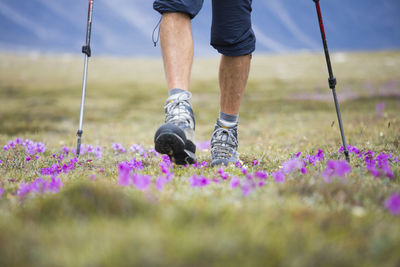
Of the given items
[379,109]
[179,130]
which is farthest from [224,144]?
[379,109]

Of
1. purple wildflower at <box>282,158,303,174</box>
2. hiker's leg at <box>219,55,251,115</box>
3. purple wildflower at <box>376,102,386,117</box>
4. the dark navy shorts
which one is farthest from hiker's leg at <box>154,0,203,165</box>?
purple wildflower at <box>376,102,386,117</box>

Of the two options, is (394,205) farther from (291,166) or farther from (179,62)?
(179,62)

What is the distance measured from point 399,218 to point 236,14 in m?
3.13

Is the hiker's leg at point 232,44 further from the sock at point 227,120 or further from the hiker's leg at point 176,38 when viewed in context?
the hiker's leg at point 176,38

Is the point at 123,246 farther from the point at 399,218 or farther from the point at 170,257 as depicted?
the point at 399,218

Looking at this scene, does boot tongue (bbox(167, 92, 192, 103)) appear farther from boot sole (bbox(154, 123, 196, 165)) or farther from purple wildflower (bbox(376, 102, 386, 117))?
purple wildflower (bbox(376, 102, 386, 117))

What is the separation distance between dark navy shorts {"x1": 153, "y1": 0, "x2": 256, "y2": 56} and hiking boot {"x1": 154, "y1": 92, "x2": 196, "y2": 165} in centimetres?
98

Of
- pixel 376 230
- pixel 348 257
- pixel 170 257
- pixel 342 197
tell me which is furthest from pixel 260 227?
pixel 342 197

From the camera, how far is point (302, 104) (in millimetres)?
20000

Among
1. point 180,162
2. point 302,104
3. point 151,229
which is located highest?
point 302,104

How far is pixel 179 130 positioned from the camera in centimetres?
339

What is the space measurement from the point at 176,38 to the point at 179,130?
1.34 meters

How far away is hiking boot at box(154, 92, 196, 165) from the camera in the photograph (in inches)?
132

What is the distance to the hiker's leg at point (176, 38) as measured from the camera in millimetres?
3807
